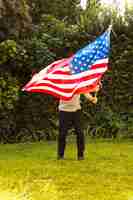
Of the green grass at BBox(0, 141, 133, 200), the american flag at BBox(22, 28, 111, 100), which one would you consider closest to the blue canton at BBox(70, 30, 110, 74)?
the american flag at BBox(22, 28, 111, 100)

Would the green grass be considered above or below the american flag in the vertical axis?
below

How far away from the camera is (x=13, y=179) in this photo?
999 centimetres

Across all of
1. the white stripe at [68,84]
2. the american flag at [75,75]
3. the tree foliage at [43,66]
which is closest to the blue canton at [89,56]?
the american flag at [75,75]

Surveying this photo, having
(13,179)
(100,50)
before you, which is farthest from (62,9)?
(13,179)

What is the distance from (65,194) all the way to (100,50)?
4102 mm

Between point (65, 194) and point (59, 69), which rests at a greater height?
point (59, 69)

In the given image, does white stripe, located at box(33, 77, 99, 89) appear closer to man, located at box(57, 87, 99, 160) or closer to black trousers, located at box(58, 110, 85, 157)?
man, located at box(57, 87, 99, 160)

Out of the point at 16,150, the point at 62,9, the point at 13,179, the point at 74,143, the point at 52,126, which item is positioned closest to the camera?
the point at 13,179

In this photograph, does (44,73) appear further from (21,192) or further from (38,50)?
(38,50)

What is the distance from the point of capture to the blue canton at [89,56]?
39.9 feet

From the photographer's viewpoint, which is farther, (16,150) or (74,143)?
(74,143)

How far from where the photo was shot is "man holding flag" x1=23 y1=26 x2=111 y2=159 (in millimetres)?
11883

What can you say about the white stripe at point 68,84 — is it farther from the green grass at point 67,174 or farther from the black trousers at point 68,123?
the green grass at point 67,174

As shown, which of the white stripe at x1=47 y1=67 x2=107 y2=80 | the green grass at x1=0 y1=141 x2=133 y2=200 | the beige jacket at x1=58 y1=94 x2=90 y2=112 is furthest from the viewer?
the beige jacket at x1=58 y1=94 x2=90 y2=112
